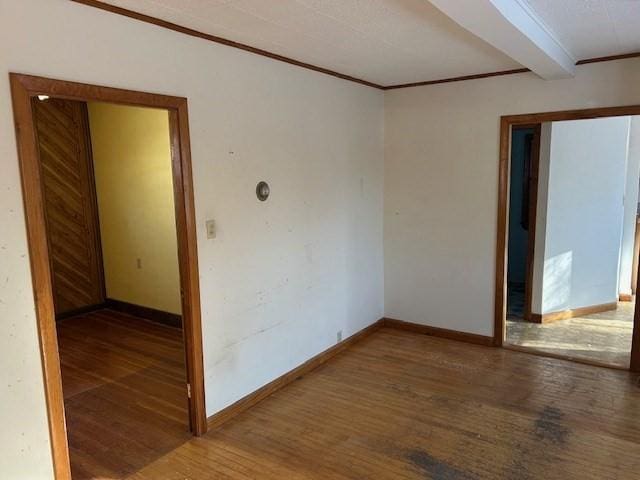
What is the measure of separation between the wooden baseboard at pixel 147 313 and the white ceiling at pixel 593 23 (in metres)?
3.98

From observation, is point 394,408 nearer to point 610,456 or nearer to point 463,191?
point 610,456

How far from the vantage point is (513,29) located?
7.48 ft

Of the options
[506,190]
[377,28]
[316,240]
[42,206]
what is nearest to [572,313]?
[506,190]

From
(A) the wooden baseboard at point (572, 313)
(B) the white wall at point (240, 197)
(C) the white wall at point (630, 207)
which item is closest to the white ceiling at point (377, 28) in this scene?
(B) the white wall at point (240, 197)

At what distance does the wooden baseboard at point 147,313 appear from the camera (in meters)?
4.76

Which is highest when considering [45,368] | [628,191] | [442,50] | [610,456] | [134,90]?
[442,50]

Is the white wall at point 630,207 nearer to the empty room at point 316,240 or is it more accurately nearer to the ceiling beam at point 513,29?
the empty room at point 316,240

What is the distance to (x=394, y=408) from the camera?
3.10 m

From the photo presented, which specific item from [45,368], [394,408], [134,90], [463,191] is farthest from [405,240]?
[45,368]

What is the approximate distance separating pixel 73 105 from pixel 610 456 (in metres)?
5.57

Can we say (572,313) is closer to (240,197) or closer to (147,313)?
(240,197)

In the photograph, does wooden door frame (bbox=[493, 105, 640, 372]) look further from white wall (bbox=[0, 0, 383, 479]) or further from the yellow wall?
the yellow wall

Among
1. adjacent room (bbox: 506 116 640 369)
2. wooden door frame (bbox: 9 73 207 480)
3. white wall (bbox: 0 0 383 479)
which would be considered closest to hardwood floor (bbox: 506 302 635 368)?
adjacent room (bbox: 506 116 640 369)

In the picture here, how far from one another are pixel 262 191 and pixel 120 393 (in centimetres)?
181
